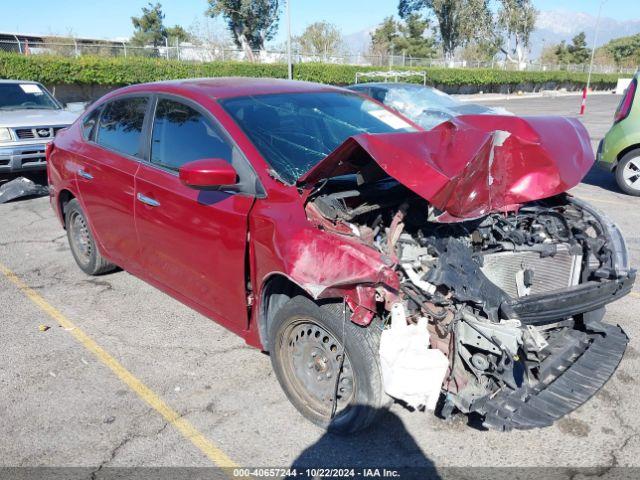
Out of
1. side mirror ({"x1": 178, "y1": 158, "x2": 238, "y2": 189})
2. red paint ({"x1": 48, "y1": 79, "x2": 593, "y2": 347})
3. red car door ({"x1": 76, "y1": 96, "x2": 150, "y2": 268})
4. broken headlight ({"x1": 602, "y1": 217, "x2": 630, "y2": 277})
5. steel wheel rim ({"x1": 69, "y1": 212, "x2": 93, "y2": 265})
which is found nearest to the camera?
red paint ({"x1": 48, "y1": 79, "x2": 593, "y2": 347})

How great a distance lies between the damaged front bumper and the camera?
257 cm

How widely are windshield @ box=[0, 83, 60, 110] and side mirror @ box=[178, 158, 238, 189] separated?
330 inches

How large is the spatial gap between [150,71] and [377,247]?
82.1 ft

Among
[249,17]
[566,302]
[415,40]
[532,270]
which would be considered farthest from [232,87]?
[415,40]

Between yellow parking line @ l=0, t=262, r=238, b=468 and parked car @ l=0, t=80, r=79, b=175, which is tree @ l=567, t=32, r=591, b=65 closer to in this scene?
parked car @ l=0, t=80, r=79, b=175

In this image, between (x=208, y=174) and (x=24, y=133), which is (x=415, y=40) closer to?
(x=24, y=133)

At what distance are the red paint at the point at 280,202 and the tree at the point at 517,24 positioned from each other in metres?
62.3

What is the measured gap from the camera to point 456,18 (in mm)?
55344

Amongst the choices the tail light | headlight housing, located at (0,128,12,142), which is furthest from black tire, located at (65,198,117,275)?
the tail light

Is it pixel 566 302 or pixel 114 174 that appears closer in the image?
pixel 566 302

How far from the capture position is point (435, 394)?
2562mm

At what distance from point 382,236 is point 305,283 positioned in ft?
1.85

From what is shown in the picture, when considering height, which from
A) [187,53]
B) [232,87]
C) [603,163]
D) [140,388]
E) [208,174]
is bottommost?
[140,388]

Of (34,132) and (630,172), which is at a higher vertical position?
(34,132)
